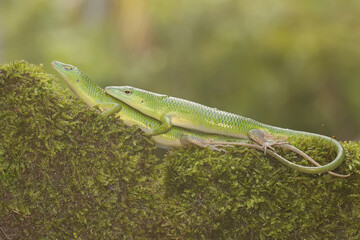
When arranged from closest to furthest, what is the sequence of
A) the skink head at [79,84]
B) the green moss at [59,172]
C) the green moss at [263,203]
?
the green moss at [59,172] < the green moss at [263,203] < the skink head at [79,84]

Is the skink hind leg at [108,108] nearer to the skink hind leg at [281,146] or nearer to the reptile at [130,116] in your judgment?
the reptile at [130,116]

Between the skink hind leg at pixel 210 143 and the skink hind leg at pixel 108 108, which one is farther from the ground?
the skink hind leg at pixel 108 108

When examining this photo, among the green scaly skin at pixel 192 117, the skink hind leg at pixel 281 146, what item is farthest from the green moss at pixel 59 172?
the skink hind leg at pixel 281 146

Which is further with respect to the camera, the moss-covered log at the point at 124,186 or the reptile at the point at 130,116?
the reptile at the point at 130,116

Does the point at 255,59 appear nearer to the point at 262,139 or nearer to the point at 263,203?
the point at 262,139

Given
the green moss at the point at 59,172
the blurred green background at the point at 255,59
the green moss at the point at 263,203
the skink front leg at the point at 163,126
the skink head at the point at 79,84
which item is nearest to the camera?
the green moss at the point at 59,172

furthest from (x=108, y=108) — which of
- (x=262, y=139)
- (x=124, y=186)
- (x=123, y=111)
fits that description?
(x=262, y=139)

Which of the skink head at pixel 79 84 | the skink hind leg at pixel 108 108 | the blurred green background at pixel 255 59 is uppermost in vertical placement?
the skink head at pixel 79 84

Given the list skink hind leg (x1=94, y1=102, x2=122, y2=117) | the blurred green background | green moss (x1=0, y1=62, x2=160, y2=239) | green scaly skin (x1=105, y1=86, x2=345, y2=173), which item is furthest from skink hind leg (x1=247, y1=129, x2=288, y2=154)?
the blurred green background
